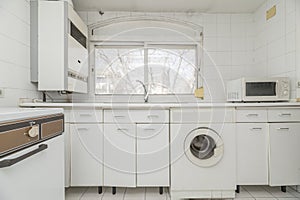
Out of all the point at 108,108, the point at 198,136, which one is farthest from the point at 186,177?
the point at 108,108

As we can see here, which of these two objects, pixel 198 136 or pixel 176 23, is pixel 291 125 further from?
pixel 176 23

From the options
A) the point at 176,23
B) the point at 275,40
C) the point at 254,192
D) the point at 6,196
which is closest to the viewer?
the point at 6,196

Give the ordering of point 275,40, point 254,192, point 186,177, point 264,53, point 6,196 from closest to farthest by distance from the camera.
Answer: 1. point 6,196
2. point 186,177
3. point 254,192
4. point 275,40
5. point 264,53

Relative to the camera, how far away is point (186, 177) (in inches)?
79.0

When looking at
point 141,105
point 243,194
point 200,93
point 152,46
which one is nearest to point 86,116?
point 141,105

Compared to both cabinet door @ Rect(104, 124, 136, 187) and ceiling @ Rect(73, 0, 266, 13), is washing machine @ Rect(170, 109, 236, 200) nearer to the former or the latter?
cabinet door @ Rect(104, 124, 136, 187)

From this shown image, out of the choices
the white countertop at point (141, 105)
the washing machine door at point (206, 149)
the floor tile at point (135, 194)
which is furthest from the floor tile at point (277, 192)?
the floor tile at point (135, 194)

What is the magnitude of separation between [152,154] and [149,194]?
1.37 ft

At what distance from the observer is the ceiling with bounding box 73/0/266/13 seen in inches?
106

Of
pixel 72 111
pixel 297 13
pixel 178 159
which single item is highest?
pixel 297 13

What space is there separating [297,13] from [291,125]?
1.10 m

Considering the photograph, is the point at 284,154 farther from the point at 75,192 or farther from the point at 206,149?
the point at 75,192

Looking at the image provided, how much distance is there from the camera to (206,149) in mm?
2088

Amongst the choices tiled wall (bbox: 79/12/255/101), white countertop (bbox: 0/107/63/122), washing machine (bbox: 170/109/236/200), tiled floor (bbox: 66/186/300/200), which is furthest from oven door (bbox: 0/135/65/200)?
tiled wall (bbox: 79/12/255/101)
